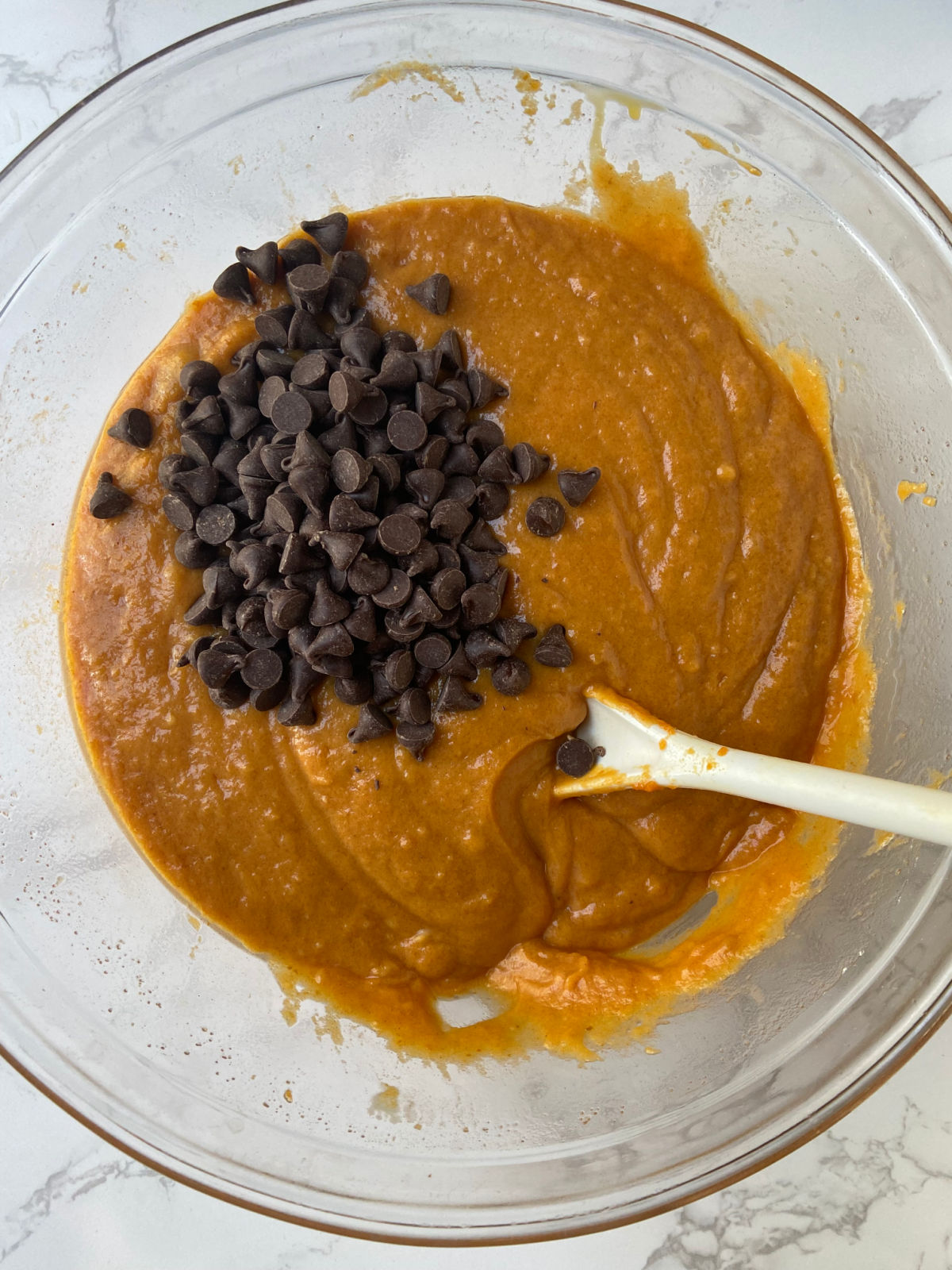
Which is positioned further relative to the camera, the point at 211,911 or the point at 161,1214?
the point at 161,1214

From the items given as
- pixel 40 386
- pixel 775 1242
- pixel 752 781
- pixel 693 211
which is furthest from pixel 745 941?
A: pixel 40 386

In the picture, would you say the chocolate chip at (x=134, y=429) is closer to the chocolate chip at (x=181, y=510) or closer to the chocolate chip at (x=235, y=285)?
the chocolate chip at (x=181, y=510)

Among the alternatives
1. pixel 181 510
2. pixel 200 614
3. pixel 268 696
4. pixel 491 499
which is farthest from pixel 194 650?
pixel 491 499

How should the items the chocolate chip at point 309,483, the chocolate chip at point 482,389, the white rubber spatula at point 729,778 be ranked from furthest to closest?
the chocolate chip at point 482,389
the chocolate chip at point 309,483
the white rubber spatula at point 729,778

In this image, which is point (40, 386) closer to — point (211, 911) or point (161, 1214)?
point (211, 911)

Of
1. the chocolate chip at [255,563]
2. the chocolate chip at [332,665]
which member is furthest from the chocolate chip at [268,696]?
the chocolate chip at [255,563]

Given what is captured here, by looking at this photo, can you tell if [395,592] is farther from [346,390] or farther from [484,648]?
[346,390]
